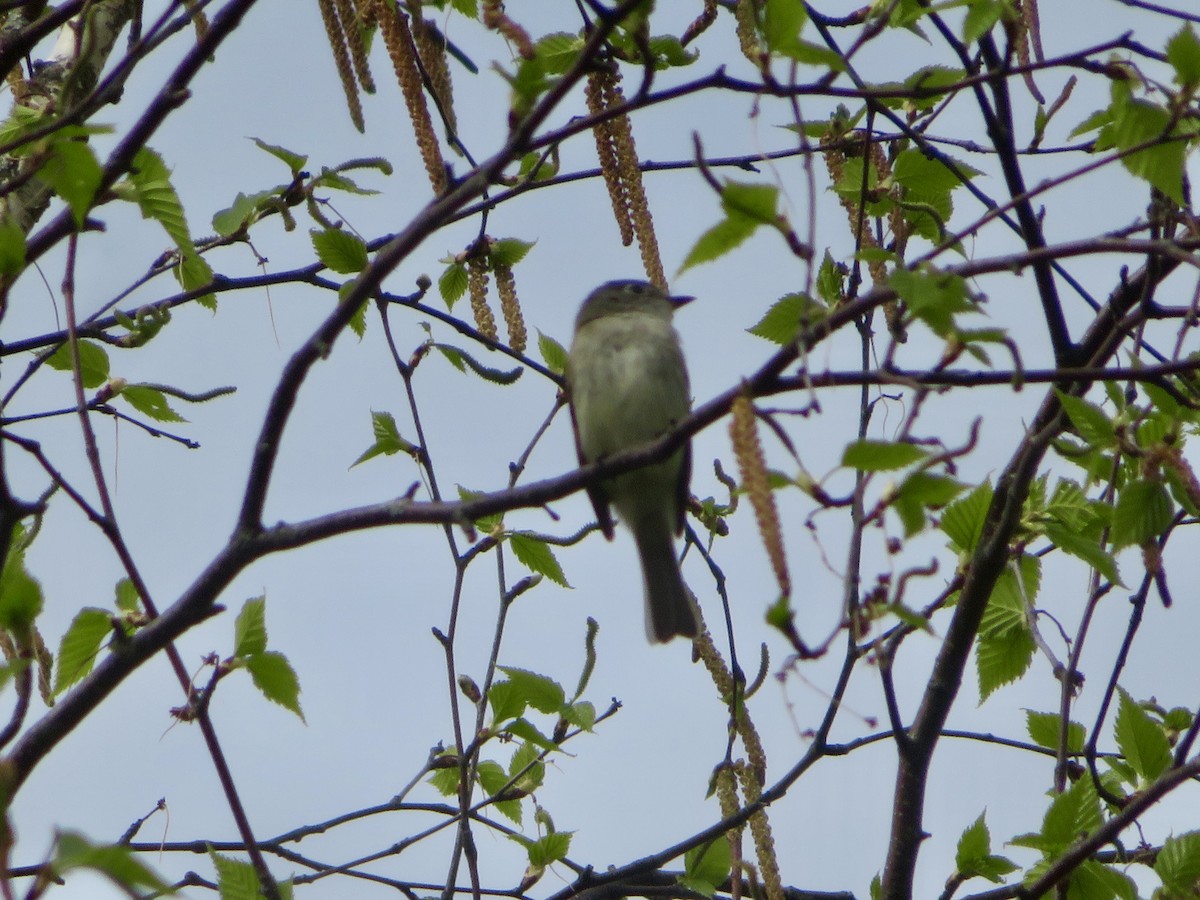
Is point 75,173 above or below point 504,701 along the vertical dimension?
above

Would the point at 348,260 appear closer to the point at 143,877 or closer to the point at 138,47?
the point at 138,47

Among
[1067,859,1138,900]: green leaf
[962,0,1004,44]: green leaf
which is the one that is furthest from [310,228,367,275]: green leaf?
[1067,859,1138,900]: green leaf

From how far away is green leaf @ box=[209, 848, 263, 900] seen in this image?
11.0 feet

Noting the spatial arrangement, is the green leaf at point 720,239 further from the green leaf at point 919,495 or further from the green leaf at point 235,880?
the green leaf at point 235,880

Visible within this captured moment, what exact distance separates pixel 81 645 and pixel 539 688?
1.41 metres

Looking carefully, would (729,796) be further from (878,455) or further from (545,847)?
(878,455)

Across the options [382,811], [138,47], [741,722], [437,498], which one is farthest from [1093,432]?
[382,811]

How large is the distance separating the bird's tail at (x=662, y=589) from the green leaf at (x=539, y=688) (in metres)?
1.63

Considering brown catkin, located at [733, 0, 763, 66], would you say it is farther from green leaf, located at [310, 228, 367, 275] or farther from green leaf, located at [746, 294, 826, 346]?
green leaf, located at [310, 228, 367, 275]

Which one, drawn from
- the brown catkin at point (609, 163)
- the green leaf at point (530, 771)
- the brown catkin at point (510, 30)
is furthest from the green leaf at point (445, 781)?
the brown catkin at point (510, 30)

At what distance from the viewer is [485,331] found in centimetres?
463

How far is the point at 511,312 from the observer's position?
15.3 feet

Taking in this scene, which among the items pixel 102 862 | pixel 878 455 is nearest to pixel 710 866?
pixel 878 455

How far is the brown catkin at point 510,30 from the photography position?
2.55 metres
